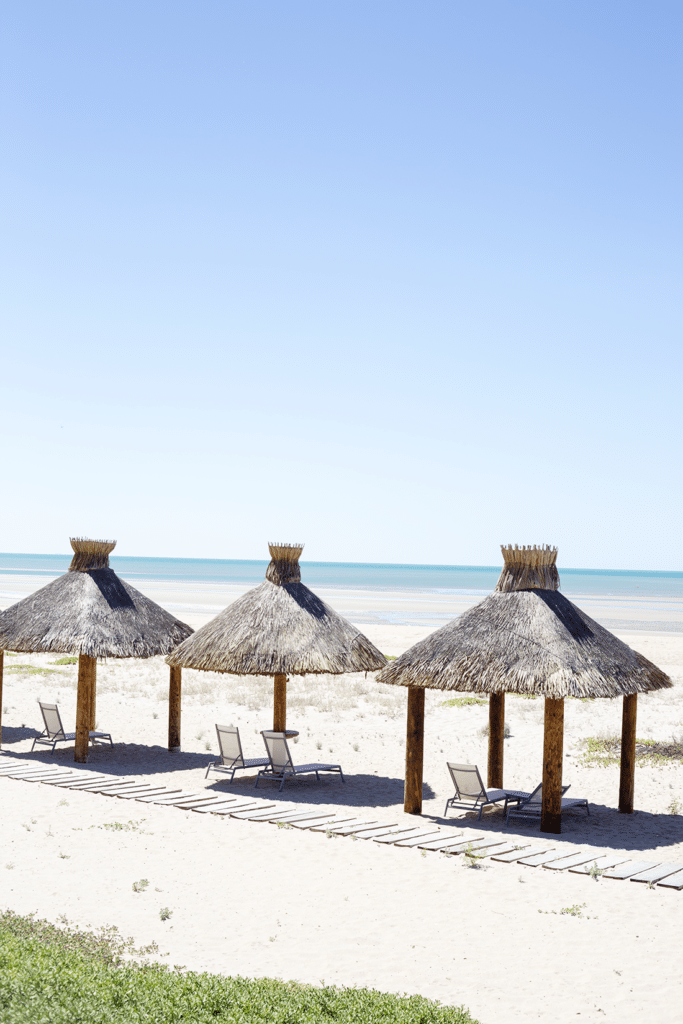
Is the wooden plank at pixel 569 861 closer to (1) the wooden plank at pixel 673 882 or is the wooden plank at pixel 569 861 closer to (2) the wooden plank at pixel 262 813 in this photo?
(1) the wooden plank at pixel 673 882

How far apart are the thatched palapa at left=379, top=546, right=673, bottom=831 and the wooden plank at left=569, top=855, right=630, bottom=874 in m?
1.39

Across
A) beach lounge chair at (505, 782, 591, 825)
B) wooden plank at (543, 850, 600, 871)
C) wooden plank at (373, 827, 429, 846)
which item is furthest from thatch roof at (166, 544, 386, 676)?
wooden plank at (543, 850, 600, 871)

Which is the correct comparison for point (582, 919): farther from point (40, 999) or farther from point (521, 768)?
point (521, 768)

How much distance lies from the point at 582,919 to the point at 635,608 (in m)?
67.8

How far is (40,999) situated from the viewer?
5.17m

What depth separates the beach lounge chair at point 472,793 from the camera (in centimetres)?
1152

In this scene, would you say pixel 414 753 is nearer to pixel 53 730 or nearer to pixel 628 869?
pixel 628 869

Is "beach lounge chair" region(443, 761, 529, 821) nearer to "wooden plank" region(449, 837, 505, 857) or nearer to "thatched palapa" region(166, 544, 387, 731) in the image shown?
"wooden plank" region(449, 837, 505, 857)

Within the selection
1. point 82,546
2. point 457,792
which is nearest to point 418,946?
point 457,792

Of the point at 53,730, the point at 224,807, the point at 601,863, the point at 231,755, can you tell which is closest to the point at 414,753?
the point at 224,807

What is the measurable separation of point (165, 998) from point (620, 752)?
10.8 meters

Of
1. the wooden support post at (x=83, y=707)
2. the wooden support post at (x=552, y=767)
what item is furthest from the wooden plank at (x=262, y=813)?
the wooden support post at (x=83, y=707)

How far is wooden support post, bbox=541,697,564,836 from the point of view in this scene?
10.8 metres

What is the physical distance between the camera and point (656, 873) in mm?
9047
